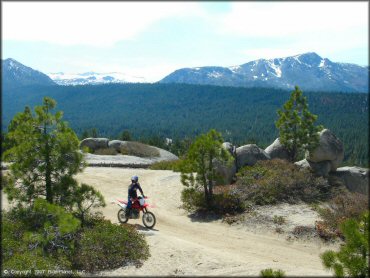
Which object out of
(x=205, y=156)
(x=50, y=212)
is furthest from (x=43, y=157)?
(x=205, y=156)

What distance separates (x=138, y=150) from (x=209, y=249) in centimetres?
3067

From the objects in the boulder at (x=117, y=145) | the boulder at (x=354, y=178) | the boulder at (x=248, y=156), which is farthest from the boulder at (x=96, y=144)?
the boulder at (x=354, y=178)

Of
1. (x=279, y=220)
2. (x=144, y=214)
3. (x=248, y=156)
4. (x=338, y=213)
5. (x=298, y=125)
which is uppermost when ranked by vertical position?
(x=298, y=125)

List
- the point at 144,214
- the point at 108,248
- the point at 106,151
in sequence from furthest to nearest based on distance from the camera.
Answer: the point at 106,151 → the point at 144,214 → the point at 108,248

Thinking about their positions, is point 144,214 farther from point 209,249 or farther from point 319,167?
point 319,167

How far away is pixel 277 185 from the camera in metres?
21.3

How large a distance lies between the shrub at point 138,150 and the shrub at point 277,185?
826 inches

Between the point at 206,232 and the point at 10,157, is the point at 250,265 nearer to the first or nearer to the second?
the point at 206,232

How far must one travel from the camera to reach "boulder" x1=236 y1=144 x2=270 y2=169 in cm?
2609

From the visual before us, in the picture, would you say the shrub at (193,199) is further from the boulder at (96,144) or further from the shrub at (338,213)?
the boulder at (96,144)

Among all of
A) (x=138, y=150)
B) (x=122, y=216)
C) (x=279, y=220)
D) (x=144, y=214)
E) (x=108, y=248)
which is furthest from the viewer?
(x=138, y=150)

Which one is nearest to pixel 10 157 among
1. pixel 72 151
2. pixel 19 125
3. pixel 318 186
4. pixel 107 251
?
pixel 19 125

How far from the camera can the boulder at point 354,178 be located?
1102 inches

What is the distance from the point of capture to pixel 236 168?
2578cm
